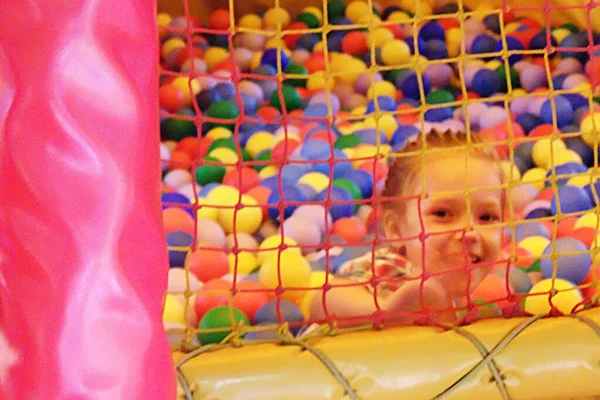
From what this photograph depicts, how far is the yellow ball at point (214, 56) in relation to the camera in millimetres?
2006

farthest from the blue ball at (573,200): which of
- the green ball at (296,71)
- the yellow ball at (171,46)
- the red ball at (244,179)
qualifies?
the yellow ball at (171,46)

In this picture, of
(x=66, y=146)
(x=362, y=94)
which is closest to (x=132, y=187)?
(x=66, y=146)

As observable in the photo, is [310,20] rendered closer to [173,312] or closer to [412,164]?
[412,164]

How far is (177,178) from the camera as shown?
1.51m

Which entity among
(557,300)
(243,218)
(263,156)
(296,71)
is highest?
(296,71)

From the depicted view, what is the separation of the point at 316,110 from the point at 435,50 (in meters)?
0.41

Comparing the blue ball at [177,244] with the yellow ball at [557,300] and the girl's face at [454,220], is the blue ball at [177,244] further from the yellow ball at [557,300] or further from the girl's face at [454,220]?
the yellow ball at [557,300]

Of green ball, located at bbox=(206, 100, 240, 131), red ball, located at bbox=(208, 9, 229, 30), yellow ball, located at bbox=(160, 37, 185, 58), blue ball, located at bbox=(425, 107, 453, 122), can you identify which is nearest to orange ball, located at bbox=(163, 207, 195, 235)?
green ball, located at bbox=(206, 100, 240, 131)

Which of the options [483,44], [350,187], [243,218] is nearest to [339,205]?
[350,187]

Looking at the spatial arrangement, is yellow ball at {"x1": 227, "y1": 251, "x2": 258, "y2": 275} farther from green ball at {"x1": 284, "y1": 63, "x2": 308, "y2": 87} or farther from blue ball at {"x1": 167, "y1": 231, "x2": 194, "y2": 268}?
green ball at {"x1": 284, "y1": 63, "x2": 308, "y2": 87}

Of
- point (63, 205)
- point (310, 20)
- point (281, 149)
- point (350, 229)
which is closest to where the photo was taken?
point (63, 205)

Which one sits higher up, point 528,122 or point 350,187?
point 528,122

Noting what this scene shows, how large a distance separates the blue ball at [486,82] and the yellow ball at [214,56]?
26.4 inches

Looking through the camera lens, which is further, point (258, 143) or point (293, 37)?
point (293, 37)
